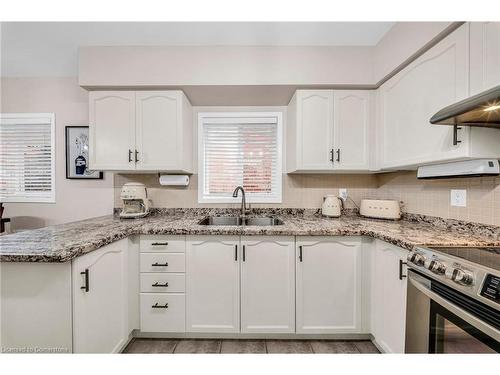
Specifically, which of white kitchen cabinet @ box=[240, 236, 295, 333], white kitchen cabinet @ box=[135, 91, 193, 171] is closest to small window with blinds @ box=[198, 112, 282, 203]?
white kitchen cabinet @ box=[135, 91, 193, 171]

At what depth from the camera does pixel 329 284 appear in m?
1.74

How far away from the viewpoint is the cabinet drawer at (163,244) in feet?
5.78

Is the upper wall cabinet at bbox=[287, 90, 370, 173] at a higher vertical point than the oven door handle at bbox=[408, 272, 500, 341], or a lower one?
higher

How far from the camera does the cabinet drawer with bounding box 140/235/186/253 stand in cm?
176

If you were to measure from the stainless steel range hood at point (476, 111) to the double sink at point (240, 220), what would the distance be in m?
1.50

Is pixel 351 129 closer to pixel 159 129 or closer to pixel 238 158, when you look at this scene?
pixel 238 158

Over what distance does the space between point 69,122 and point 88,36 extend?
1.02m

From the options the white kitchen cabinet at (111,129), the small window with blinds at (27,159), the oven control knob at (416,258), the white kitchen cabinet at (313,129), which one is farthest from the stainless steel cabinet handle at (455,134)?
the small window with blinds at (27,159)

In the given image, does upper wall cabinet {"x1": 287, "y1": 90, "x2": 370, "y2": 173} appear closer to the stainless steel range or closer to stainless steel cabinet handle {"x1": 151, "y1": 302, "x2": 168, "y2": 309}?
the stainless steel range

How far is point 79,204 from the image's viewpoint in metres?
2.49

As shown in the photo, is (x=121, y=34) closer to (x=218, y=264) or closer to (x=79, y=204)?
(x=79, y=204)

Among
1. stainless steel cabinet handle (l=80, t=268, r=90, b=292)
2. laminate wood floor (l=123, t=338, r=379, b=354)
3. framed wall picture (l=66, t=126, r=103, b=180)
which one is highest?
framed wall picture (l=66, t=126, r=103, b=180)

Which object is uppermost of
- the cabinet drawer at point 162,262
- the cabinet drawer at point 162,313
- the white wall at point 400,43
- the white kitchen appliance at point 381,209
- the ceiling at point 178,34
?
the ceiling at point 178,34

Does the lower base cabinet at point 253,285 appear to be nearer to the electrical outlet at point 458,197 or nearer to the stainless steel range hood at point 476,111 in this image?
the electrical outlet at point 458,197
